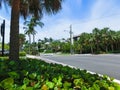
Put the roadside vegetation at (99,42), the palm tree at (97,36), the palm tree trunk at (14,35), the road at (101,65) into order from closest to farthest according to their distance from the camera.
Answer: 1. the palm tree trunk at (14,35)
2. the road at (101,65)
3. the roadside vegetation at (99,42)
4. the palm tree at (97,36)

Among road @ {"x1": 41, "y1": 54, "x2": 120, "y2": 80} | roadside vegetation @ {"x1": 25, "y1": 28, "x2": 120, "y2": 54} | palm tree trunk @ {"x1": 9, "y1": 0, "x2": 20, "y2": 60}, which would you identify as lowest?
road @ {"x1": 41, "y1": 54, "x2": 120, "y2": 80}

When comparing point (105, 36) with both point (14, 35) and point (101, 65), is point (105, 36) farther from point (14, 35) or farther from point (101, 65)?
point (14, 35)

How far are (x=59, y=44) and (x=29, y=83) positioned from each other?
121 metres

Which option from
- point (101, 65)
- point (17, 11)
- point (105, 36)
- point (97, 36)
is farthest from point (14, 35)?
point (97, 36)

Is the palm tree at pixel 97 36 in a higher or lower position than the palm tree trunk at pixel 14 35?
higher

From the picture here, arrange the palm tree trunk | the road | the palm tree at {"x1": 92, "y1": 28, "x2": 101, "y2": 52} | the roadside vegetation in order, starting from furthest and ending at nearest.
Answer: the palm tree at {"x1": 92, "y1": 28, "x2": 101, "y2": 52} < the roadside vegetation < the road < the palm tree trunk

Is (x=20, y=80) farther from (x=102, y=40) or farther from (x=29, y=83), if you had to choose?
(x=102, y=40)

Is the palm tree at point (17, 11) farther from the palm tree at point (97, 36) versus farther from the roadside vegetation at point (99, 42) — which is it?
the palm tree at point (97, 36)

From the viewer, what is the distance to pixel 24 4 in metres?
17.2

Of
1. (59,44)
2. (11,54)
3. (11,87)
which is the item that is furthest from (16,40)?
(59,44)

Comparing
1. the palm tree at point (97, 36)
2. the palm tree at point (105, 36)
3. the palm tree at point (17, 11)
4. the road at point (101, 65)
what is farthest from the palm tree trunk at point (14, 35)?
the palm tree at point (97, 36)

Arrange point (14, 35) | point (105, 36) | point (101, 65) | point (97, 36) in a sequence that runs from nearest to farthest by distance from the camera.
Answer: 1. point (14, 35)
2. point (101, 65)
3. point (105, 36)
4. point (97, 36)

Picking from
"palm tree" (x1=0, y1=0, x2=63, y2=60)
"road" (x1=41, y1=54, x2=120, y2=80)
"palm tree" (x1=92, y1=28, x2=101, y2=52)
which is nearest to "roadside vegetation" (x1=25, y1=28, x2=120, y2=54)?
"palm tree" (x1=92, y1=28, x2=101, y2=52)

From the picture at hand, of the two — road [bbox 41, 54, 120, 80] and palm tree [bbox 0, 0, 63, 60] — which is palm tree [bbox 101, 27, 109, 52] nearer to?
road [bbox 41, 54, 120, 80]
